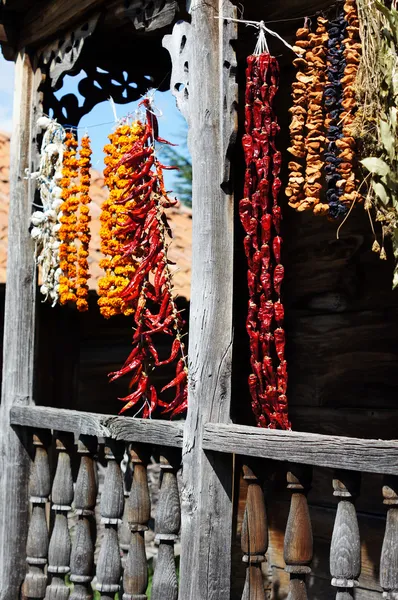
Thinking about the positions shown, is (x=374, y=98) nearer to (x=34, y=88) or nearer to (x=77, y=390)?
(x=34, y=88)

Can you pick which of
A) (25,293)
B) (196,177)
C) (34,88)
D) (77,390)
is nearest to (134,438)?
(196,177)

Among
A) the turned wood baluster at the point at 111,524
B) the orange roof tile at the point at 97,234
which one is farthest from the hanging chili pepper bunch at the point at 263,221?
the orange roof tile at the point at 97,234

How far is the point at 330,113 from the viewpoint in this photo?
2812 mm

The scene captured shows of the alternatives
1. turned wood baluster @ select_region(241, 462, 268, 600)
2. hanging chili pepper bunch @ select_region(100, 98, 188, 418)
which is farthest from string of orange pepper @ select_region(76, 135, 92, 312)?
turned wood baluster @ select_region(241, 462, 268, 600)

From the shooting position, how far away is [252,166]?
3180 mm

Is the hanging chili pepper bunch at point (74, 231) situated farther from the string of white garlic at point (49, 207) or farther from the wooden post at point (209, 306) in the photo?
the wooden post at point (209, 306)

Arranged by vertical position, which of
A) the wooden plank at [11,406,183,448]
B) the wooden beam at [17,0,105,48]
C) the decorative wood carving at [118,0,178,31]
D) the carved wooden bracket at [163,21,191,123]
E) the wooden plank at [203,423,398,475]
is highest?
the wooden beam at [17,0,105,48]

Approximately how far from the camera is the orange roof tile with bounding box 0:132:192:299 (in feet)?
22.5

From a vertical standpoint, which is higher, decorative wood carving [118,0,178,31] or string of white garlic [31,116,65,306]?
decorative wood carving [118,0,178,31]

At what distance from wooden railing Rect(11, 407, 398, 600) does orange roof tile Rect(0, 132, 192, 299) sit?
226 cm

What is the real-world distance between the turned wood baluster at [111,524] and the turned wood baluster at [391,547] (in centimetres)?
159

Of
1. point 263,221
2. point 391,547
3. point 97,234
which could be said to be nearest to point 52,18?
point 263,221

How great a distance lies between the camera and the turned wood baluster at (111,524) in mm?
3803

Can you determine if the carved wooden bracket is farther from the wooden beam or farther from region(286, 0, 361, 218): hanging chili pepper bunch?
the wooden beam
